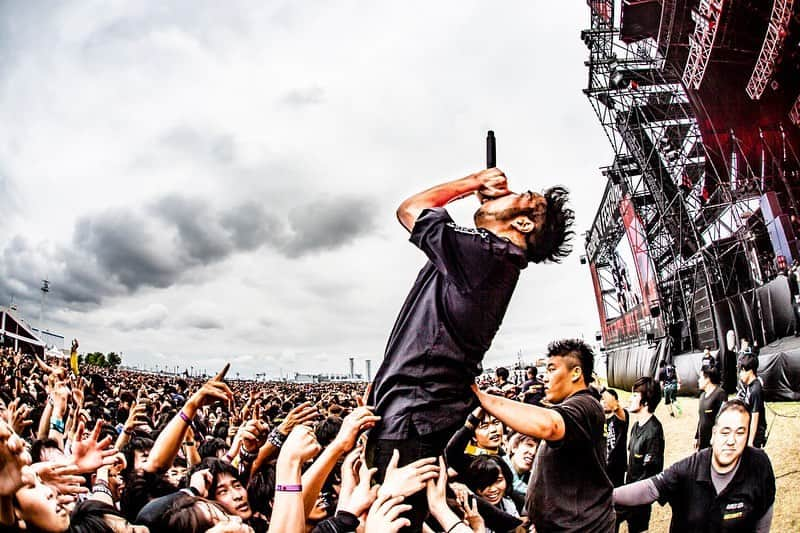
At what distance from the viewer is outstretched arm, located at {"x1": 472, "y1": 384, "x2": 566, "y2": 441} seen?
2.25 meters

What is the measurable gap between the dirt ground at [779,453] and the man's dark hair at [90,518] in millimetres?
6959

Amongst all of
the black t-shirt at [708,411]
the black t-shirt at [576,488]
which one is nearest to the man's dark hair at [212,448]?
the black t-shirt at [576,488]

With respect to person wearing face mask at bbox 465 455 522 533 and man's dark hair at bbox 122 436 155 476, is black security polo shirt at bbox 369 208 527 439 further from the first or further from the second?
man's dark hair at bbox 122 436 155 476

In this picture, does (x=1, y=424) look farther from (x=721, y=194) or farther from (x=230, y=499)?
(x=721, y=194)

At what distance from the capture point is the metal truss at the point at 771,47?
1248 centimetres

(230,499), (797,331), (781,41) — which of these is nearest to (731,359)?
(797,331)

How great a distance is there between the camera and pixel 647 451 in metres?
6.35

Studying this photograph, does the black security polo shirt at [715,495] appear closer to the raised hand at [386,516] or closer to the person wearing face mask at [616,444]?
the person wearing face mask at [616,444]

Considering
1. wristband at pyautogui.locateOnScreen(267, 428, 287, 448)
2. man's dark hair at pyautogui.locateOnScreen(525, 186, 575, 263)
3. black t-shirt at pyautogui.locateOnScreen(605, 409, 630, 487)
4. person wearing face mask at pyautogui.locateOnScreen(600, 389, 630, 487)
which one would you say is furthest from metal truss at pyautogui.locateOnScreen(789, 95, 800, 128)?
wristband at pyautogui.locateOnScreen(267, 428, 287, 448)

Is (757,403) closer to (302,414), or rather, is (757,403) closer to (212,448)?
(212,448)

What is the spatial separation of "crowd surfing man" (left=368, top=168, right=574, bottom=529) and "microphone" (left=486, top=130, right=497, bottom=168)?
0.09 metres

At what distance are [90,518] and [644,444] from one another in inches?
227

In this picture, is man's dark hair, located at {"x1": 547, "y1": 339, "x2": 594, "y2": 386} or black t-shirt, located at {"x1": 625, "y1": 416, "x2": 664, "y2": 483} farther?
black t-shirt, located at {"x1": 625, "y1": 416, "x2": 664, "y2": 483}

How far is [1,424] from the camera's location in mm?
2266
